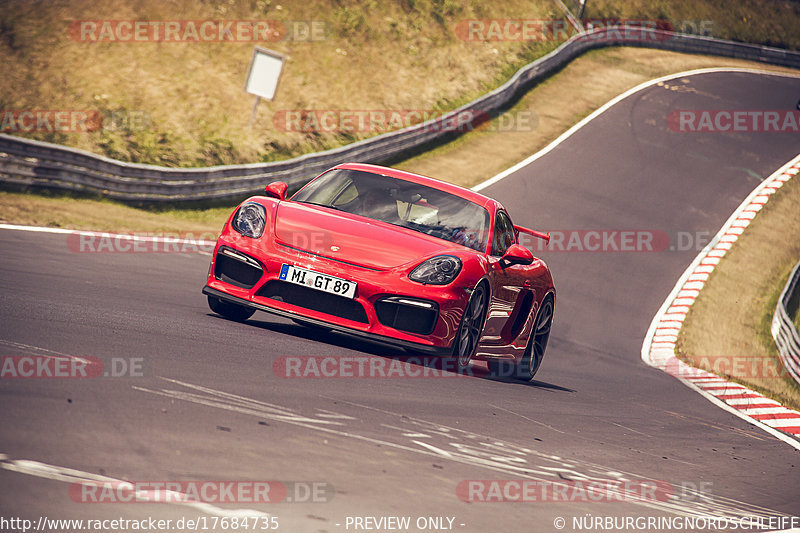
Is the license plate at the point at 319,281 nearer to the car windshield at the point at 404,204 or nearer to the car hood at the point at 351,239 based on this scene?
the car hood at the point at 351,239

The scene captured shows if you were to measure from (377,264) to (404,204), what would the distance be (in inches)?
48.1

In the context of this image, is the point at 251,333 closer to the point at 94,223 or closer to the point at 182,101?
the point at 94,223

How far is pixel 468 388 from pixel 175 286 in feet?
12.2

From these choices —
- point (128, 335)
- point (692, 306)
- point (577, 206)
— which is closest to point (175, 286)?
point (128, 335)

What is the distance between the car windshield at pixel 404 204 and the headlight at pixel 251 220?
2.10ft

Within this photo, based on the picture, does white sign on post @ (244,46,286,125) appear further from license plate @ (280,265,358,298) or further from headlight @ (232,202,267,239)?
Result: license plate @ (280,265,358,298)

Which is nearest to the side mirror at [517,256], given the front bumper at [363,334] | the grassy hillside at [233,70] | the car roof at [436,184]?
the car roof at [436,184]

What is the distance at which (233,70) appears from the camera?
25031 millimetres

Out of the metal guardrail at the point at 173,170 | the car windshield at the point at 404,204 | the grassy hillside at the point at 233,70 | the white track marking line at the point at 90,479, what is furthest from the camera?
the grassy hillside at the point at 233,70

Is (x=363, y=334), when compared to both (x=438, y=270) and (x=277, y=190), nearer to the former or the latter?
(x=438, y=270)

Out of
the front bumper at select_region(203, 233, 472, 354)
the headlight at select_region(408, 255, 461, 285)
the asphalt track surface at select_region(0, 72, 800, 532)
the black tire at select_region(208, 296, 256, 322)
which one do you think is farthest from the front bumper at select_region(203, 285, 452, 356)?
the black tire at select_region(208, 296, 256, 322)

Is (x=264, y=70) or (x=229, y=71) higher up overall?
(x=229, y=71)

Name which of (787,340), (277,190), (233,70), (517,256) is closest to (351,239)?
(277,190)

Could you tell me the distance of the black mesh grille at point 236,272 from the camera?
6867 millimetres
